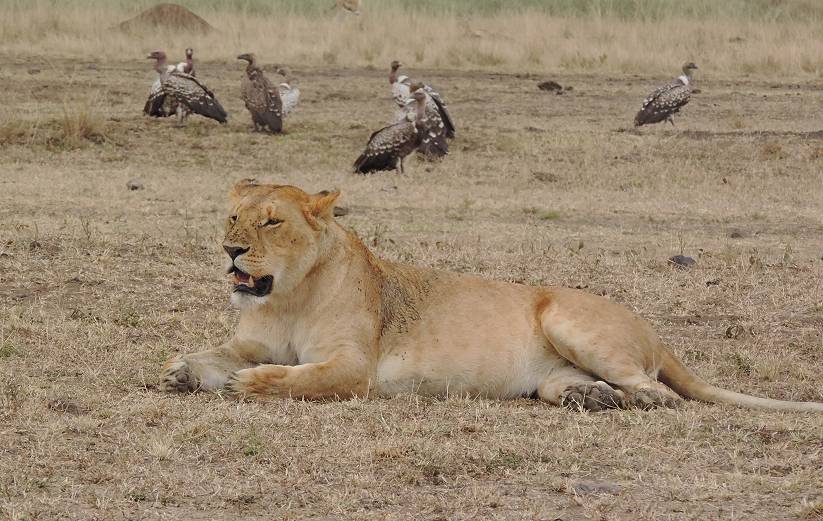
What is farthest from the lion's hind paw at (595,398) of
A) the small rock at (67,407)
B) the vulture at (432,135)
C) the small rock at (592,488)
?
the vulture at (432,135)

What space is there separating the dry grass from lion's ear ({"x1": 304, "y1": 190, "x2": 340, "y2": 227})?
1589 cm

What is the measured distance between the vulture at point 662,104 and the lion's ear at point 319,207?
10898mm

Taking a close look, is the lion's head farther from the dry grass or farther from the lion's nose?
the dry grass

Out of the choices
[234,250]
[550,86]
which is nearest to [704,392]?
[234,250]

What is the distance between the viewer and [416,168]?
44.0ft

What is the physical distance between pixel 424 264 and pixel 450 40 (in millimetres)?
15669

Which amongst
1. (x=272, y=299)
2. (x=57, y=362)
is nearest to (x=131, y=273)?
(x=57, y=362)

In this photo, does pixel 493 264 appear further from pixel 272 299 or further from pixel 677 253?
pixel 272 299

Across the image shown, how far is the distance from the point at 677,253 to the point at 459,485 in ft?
16.7

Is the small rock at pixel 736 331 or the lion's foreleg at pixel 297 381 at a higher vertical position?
the lion's foreleg at pixel 297 381

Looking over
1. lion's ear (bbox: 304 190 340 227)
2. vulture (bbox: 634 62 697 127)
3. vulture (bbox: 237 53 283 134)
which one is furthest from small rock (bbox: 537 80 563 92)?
lion's ear (bbox: 304 190 340 227)

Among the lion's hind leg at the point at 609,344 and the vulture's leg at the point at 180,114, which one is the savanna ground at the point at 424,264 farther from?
the vulture's leg at the point at 180,114

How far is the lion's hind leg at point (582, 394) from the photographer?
5.32m

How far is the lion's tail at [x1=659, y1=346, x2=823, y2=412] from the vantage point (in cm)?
532
